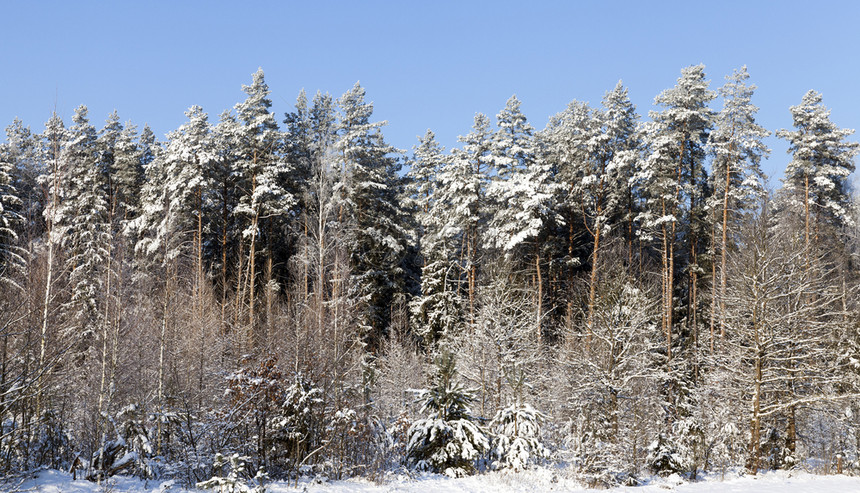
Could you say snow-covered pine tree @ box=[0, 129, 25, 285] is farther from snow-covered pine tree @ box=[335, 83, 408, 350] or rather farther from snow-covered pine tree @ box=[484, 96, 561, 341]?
snow-covered pine tree @ box=[484, 96, 561, 341]

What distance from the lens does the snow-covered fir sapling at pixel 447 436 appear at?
15.1 metres

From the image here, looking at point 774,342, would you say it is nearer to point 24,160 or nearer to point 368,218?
point 368,218

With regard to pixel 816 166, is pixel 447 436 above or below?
below

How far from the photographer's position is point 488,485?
13797mm

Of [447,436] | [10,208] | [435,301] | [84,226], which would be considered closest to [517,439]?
[447,436]

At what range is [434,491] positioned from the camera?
12922 mm

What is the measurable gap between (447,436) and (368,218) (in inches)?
806

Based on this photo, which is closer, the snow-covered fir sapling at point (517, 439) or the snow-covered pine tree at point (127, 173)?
the snow-covered fir sapling at point (517, 439)

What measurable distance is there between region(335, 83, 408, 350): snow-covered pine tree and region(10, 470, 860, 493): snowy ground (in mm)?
17559

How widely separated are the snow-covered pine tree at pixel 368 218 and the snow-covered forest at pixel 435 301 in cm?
20

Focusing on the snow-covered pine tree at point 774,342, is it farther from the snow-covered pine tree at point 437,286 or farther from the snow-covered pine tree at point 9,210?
the snow-covered pine tree at point 9,210

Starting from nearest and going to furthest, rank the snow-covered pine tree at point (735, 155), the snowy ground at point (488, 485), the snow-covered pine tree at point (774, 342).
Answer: the snowy ground at point (488, 485) < the snow-covered pine tree at point (774, 342) < the snow-covered pine tree at point (735, 155)

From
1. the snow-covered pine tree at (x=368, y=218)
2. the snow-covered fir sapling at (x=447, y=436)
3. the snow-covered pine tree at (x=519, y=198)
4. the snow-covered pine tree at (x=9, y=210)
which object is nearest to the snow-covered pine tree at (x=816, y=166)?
the snow-covered pine tree at (x=519, y=198)

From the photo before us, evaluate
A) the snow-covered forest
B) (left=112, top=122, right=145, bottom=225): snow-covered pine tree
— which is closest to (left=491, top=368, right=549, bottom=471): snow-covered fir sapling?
the snow-covered forest
